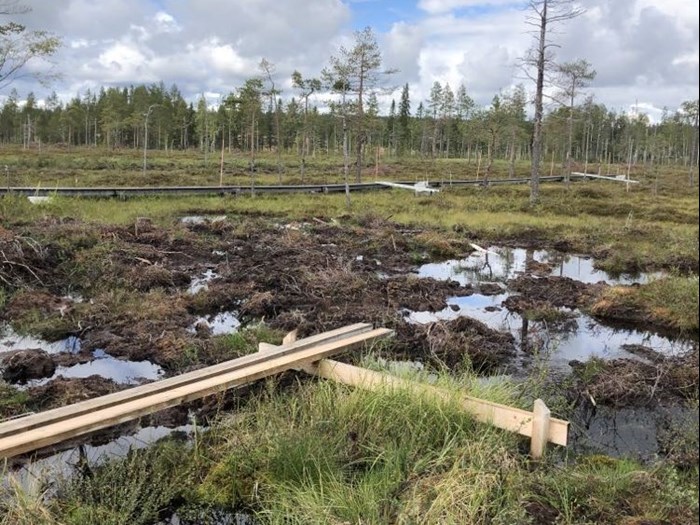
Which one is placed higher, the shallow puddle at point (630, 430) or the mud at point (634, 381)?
the mud at point (634, 381)

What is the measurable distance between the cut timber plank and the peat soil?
0.64 m

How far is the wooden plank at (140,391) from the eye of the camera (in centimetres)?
461

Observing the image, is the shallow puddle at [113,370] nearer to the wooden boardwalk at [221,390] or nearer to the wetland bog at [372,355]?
the wetland bog at [372,355]

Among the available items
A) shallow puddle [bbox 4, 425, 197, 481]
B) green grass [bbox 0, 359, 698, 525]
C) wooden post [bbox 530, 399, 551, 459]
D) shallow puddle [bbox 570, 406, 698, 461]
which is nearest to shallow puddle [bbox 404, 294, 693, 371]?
shallow puddle [bbox 570, 406, 698, 461]

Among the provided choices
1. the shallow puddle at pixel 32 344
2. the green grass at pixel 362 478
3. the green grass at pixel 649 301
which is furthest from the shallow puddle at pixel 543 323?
the shallow puddle at pixel 32 344

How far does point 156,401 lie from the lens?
5016 mm

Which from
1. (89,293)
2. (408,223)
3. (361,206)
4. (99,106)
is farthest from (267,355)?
(99,106)

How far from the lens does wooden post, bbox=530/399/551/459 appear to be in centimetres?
468

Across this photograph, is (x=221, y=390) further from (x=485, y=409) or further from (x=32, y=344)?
(x=32, y=344)

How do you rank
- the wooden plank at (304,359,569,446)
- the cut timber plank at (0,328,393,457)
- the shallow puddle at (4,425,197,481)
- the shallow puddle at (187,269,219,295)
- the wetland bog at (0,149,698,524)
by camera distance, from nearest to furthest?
1. the wetland bog at (0,149,698,524)
2. the cut timber plank at (0,328,393,457)
3. the shallow puddle at (4,425,197,481)
4. the wooden plank at (304,359,569,446)
5. the shallow puddle at (187,269,219,295)

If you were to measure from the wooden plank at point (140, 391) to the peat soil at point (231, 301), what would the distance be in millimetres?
489

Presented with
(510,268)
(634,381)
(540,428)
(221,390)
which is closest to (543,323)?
(634,381)

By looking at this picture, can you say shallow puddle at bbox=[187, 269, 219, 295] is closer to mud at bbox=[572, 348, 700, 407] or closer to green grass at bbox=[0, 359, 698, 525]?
green grass at bbox=[0, 359, 698, 525]

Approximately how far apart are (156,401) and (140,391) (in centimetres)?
34
